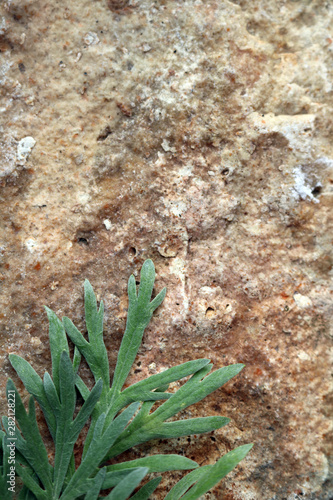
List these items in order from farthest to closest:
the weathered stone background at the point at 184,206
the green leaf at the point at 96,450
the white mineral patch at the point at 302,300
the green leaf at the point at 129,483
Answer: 1. the white mineral patch at the point at 302,300
2. the weathered stone background at the point at 184,206
3. the green leaf at the point at 96,450
4. the green leaf at the point at 129,483

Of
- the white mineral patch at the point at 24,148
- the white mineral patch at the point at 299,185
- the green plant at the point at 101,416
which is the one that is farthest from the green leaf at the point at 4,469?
the white mineral patch at the point at 299,185

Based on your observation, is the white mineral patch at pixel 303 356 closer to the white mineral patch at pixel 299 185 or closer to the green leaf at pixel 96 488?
the white mineral patch at pixel 299 185

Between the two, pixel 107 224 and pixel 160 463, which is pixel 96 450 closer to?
pixel 160 463

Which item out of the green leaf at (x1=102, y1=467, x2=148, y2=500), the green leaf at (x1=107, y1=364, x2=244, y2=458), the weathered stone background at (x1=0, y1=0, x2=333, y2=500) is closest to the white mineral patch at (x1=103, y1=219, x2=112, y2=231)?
the weathered stone background at (x1=0, y1=0, x2=333, y2=500)

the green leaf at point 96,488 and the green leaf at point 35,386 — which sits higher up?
Answer: the green leaf at point 35,386

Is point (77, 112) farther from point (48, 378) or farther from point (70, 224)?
point (48, 378)

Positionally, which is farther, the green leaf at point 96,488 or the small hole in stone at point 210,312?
the small hole in stone at point 210,312

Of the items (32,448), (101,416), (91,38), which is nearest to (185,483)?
(101,416)
